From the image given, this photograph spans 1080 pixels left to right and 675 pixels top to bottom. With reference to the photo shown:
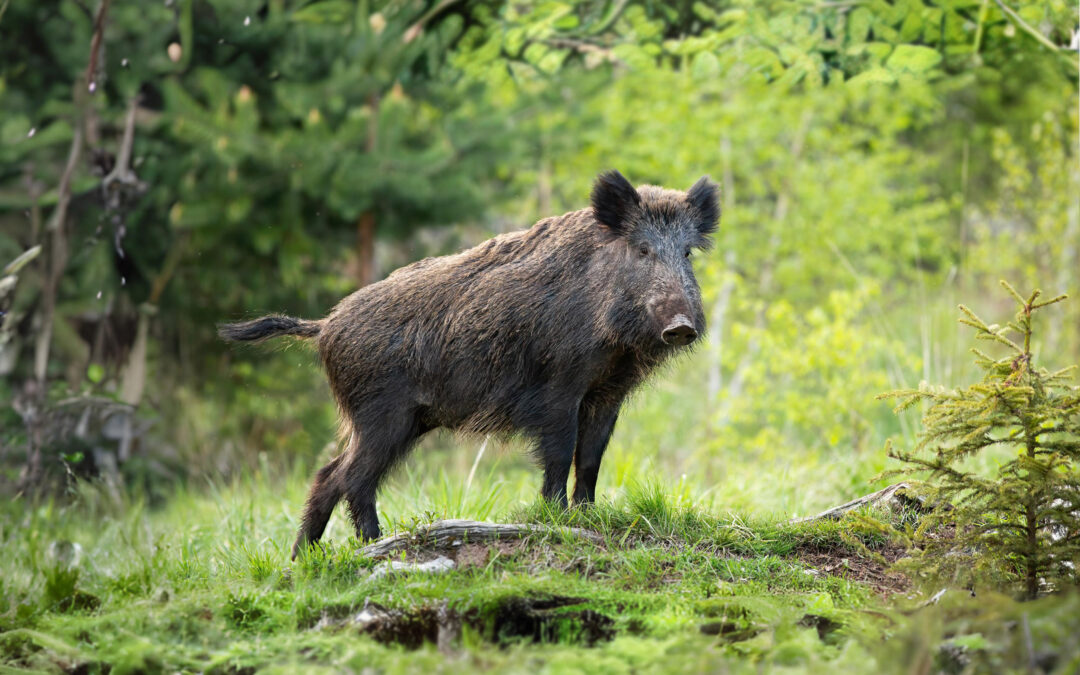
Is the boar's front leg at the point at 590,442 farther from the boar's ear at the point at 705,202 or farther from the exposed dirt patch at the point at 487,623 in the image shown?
the exposed dirt patch at the point at 487,623

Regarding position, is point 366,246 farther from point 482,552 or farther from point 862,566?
point 862,566

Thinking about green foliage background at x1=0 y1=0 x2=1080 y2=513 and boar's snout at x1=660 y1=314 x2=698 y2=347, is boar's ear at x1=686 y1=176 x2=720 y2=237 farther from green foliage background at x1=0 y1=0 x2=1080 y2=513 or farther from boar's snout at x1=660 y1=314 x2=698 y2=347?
green foliage background at x1=0 y1=0 x2=1080 y2=513

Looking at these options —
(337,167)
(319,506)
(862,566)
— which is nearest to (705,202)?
(862,566)

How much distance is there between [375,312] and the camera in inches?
180

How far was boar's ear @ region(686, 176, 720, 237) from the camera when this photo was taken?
4.68 m

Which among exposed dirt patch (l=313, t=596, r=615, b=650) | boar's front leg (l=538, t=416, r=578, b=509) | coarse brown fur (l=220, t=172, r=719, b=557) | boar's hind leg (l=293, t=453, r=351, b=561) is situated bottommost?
boar's hind leg (l=293, t=453, r=351, b=561)

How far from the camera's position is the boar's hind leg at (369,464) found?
4430 mm

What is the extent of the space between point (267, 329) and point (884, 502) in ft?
10.1

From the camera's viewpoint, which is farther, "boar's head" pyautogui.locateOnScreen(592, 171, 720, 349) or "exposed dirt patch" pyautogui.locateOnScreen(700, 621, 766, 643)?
"boar's head" pyautogui.locateOnScreen(592, 171, 720, 349)

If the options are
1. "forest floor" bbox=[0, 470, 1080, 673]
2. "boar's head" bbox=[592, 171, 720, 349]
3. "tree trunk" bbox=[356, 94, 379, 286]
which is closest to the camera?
"forest floor" bbox=[0, 470, 1080, 673]

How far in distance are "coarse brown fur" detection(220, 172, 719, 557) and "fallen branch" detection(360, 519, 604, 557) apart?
0.28 meters

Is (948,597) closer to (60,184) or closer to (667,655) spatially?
(667,655)

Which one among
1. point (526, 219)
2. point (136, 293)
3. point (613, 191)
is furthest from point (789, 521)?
point (526, 219)

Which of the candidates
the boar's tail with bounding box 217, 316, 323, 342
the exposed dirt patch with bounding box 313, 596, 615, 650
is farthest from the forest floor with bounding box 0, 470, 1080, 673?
the boar's tail with bounding box 217, 316, 323, 342
